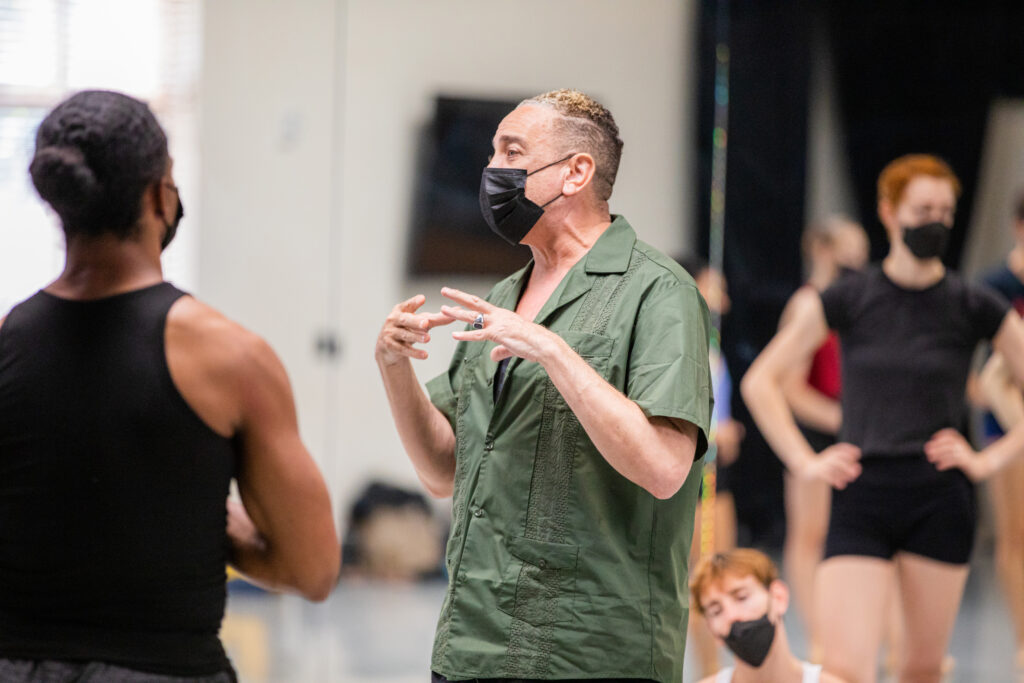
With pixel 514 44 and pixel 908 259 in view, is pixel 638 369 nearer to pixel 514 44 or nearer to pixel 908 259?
pixel 908 259

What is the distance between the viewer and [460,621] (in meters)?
1.79

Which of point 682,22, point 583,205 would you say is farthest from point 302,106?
point 583,205

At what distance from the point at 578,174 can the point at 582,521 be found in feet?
1.82

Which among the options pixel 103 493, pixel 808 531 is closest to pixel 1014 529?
pixel 808 531

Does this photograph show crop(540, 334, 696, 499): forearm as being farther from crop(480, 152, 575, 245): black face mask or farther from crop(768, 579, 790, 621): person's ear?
crop(768, 579, 790, 621): person's ear

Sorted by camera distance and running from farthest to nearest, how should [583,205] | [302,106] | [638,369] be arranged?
[302,106] → [583,205] → [638,369]

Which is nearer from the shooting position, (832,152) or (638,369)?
(638,369)

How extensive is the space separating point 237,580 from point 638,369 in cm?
428

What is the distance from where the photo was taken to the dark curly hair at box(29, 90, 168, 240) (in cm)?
141

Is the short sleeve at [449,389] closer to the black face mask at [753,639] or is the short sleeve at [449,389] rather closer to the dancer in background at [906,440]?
the black face mask at [753,639]

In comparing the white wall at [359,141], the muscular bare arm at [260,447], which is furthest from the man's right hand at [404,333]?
the white wall at [359,141]

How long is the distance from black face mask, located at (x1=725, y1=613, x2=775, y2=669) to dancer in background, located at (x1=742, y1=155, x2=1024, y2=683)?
407 mm

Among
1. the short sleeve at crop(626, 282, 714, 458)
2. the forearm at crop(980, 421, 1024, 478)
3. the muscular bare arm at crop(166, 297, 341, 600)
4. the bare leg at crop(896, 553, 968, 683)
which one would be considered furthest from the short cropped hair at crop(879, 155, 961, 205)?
the muscular bare arm at crop(166, 297, 341, 600)

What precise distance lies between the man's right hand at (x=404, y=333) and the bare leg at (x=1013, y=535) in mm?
3298
